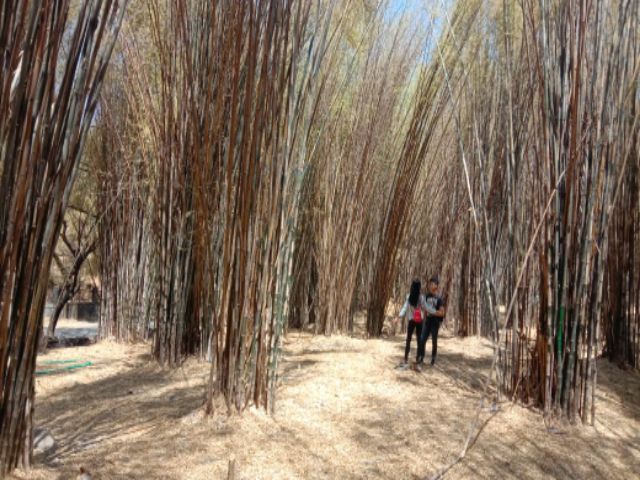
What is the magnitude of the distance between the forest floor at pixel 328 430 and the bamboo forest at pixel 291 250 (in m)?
0.01

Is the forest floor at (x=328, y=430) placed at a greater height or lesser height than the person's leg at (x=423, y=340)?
lesser

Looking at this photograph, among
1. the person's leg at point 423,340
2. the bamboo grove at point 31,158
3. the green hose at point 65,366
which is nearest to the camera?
the bamboo grove at point 31,158

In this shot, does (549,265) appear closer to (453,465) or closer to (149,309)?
(453,465)

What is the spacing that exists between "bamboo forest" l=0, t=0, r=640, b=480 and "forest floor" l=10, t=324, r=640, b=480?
0.03 feet

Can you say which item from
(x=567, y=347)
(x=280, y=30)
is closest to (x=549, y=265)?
(x=567, y=347)

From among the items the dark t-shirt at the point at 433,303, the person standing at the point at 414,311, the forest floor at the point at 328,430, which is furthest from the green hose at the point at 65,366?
the dark t-shirt at the point at 433,303

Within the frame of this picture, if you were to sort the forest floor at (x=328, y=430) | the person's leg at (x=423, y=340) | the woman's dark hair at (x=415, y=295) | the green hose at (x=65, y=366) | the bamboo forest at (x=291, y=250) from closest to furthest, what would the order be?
the bamboo forest at (x=291, y=250) < the forest floor at (x=328, y=430) < the person's leg at (x=423, y=340) < the green hose at (x=65, y=366) < the woman's dark hair at (x=415, y=295)

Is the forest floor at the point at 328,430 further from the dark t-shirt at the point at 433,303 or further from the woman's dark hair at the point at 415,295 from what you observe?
the woman's dark hair at the point at 415,295

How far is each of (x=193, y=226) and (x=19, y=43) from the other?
179cm

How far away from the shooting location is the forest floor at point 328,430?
5.89ft

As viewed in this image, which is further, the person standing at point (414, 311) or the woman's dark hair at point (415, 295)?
the woman's dark hair at point (415, 295)

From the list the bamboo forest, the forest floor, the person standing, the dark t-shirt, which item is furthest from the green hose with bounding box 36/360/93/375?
the dark t-shirt

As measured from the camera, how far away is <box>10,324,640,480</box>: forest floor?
180 centimetres

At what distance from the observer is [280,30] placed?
203 cm
